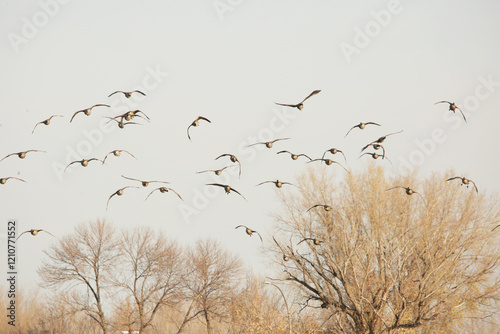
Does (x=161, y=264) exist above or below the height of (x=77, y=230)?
below

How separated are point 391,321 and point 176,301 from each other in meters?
26.0

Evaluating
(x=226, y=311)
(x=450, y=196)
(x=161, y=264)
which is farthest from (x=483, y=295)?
(x=161, y=264)

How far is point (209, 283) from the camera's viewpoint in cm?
5762

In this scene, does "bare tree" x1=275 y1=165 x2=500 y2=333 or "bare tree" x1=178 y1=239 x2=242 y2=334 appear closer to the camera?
"bare tree" x1=275 y1=165 x2=500 y2=333

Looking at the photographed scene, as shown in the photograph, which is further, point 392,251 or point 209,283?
point 209,283

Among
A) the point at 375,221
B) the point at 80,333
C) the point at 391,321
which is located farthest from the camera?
the point at 80,333

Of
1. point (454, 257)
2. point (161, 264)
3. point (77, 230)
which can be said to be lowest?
point (454, 257)

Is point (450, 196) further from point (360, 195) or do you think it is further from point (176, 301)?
point (176, 301)

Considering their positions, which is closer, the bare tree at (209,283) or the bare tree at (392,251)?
the bare tree at (392,251)

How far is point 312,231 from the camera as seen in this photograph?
38719 millimetres

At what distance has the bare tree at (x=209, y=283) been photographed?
56.0 meters

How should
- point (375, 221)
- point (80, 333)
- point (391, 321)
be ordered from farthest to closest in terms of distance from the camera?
point (80, 333), point (375, 221), point (391, 321)

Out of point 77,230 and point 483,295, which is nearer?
point 483,295

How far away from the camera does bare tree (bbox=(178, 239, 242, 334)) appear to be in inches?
2205
